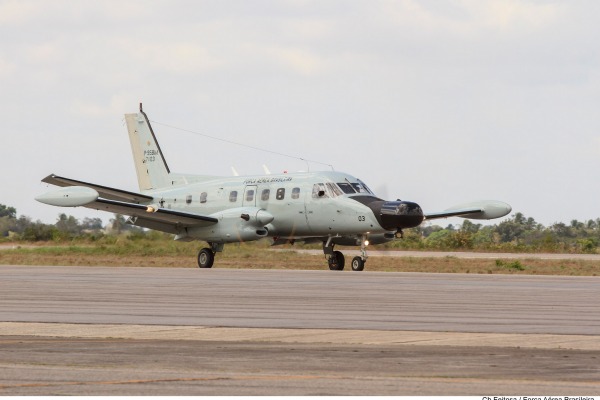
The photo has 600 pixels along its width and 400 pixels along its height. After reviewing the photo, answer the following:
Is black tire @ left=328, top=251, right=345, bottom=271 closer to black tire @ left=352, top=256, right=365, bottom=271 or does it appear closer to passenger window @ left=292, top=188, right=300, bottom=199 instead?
black tire @ left=352, top=256, right=365, bottom=271

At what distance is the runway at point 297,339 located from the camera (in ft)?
37.1

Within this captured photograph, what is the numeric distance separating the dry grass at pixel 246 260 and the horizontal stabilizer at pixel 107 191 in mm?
2745

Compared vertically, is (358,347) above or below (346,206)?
below

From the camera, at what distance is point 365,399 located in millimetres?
10141

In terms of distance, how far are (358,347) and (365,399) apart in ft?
15.1

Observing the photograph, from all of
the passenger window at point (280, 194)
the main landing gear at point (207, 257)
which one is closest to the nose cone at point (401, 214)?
the passenger window at point (280, 194)

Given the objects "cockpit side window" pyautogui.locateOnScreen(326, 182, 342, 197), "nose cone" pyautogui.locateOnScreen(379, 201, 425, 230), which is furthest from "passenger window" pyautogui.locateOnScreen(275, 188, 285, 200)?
"nose cone" pyautogui.locateOnScreen(379, 201, 425, 230)

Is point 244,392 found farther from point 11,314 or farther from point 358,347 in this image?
point 11,314

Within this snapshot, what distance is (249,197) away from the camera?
46219 mm

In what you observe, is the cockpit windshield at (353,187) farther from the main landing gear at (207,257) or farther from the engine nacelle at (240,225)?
the main landing gear at (207,257)

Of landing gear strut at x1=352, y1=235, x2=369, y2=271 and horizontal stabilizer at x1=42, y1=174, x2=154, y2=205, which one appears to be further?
horizontal stabilizer at x1=42, y1=174, x2=154, y2=205

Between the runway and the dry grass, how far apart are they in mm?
17495

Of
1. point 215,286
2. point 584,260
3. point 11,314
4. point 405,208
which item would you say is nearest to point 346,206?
point 405,208

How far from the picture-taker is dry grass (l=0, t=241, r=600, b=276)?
4725 cm
